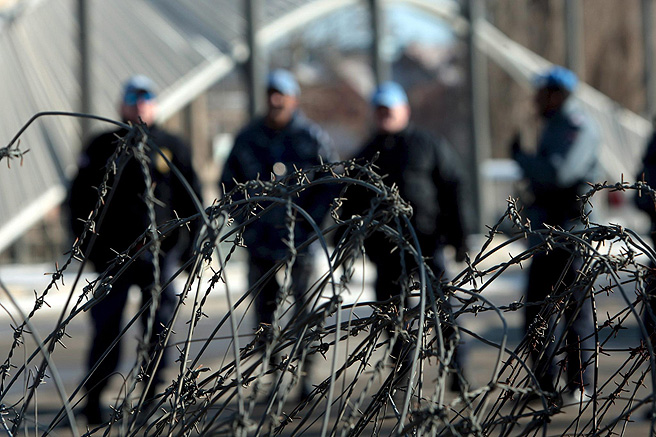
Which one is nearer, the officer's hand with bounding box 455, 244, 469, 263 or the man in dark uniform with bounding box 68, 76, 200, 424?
the man in dark uniform with bounding box 68, 76, 200, 424

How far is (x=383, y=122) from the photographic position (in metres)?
5.21

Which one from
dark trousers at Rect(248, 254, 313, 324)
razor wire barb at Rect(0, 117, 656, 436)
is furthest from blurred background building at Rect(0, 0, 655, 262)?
razor wire barb at Rect(0, 117, 656, 436)

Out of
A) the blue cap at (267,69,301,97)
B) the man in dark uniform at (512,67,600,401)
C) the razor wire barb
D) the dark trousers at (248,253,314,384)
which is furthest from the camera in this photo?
the blue cap at (267,69,301,97)

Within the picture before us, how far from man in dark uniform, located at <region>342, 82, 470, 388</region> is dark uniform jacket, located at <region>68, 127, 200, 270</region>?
0.85m

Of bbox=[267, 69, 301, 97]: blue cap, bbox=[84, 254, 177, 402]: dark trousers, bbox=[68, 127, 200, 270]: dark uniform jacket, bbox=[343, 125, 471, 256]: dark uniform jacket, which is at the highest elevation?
bbox=[267, 69, 301, 97]: blue cap

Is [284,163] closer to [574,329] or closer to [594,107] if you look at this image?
[574,329]

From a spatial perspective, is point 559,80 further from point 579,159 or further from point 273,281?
point 273,281

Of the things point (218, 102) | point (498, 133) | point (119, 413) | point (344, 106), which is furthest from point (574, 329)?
point (498, 133)

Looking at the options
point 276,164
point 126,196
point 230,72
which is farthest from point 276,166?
point 230,72

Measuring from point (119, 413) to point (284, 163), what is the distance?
318 cm

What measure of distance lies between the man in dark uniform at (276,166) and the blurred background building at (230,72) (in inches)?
107

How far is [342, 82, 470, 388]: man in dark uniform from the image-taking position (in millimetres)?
4973

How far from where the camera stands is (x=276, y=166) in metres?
5.20

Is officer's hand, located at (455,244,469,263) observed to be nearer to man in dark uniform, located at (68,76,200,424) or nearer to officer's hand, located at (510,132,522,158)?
officer's hand, located at (510,132,522,158)
